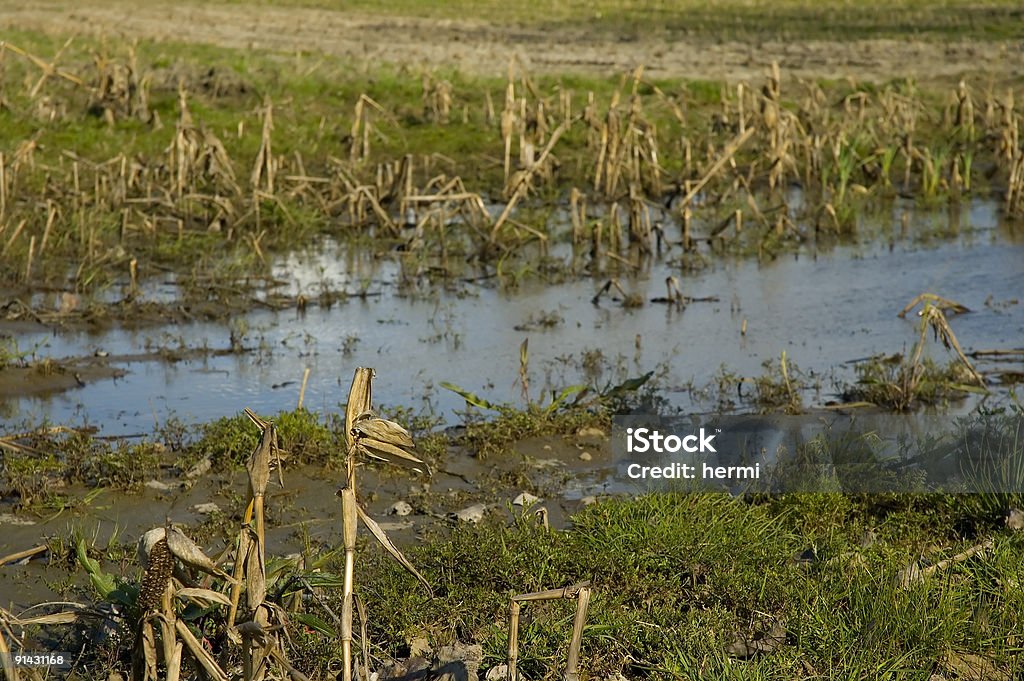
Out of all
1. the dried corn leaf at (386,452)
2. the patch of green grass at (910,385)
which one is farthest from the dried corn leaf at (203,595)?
the patch of green grass at (910,385)

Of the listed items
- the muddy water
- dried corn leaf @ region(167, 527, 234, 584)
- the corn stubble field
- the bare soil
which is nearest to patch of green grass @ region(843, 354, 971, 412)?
the corn stubble field

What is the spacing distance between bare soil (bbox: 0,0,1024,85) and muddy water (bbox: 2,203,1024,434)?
30.8 feet

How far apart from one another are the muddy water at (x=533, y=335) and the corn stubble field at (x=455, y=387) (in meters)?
0.30

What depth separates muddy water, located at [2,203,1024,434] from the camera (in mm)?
7242

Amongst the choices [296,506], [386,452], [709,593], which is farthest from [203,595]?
[296,506]

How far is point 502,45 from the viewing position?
74.6ft

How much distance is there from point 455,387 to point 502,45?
17045 mm

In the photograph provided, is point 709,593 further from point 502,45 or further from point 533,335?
point 502,45

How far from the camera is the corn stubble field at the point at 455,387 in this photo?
12.9 feet

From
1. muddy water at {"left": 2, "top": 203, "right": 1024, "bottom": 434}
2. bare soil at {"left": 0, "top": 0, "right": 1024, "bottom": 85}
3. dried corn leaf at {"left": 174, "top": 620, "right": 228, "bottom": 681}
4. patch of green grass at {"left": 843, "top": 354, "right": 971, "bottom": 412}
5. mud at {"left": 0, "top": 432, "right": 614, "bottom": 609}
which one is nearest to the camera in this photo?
dried corn leaf at {"left": 174, "top": 620, "right": 228, "bottom": 681}

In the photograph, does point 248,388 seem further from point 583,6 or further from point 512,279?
point 583,6

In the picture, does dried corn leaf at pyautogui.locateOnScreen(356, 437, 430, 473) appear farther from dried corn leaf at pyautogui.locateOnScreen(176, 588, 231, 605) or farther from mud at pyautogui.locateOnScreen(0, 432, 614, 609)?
mud at pyautogui.locateOnScreen(0, 432, 614, 609)

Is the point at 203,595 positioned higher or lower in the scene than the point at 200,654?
higher

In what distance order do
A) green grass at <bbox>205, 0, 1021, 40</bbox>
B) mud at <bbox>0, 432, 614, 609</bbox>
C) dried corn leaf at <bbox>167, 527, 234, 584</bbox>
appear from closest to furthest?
dried corn leaf at <bbox>167, 527, 234, 584</bbox>, mud at <bbox>0, 432, 614, 609</bbox>, green grass at <bbox>205, 0, 1021, 40</bbox>
